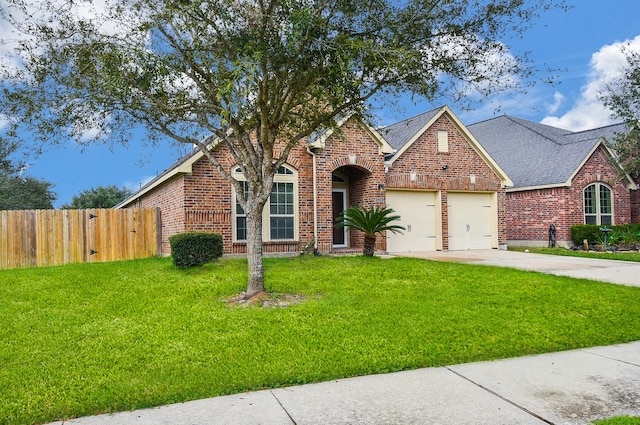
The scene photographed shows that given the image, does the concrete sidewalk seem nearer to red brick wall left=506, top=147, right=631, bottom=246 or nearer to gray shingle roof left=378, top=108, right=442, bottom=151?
gray shingle roof left=378, top=108, right=442, bottom=151

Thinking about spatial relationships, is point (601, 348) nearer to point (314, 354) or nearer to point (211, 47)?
point (314, 354)

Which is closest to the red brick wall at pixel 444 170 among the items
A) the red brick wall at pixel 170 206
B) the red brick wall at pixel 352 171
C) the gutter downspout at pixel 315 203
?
the red brick wall at pixel 352 171

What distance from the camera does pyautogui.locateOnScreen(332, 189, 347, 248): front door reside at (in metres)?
16.2

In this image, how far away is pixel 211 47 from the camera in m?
8.02

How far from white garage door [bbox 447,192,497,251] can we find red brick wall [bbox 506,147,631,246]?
362 cm

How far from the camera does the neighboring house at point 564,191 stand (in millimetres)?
19625

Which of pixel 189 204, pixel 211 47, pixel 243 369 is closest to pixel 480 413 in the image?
pixel 243 369

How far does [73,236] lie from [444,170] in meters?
12.6

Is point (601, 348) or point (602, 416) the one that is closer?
point (602, 416)

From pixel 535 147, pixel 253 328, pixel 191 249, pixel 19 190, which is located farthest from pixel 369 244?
pixel 19 190

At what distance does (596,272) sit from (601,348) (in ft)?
20.5

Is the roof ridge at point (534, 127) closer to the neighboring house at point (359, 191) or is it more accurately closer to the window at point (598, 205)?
the window at point (598, 205)

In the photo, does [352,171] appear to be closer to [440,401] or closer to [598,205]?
[598,205]

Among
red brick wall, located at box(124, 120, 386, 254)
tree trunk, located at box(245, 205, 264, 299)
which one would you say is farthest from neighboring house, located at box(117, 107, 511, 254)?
tree trunk, located at box(245, 205, 264, 299)
